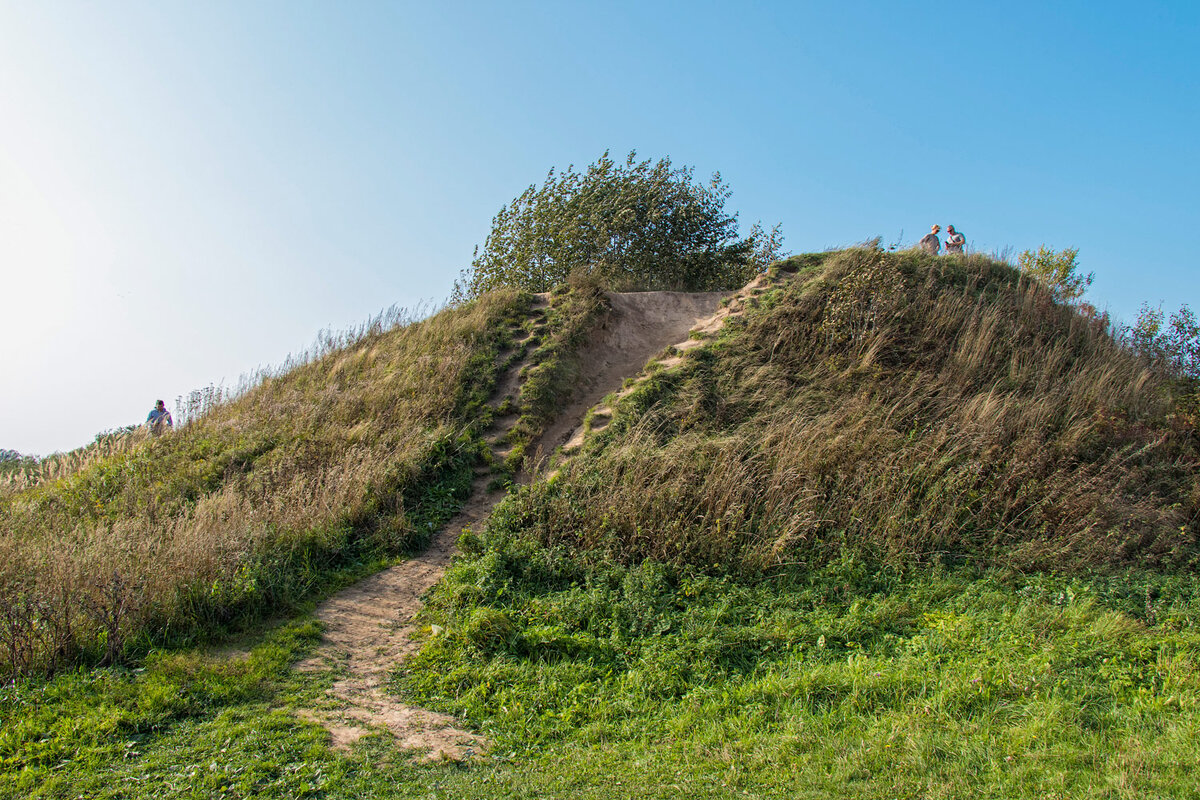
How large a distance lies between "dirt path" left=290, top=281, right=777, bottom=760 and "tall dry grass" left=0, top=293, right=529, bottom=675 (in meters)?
0.46

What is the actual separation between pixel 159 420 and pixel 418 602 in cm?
1007

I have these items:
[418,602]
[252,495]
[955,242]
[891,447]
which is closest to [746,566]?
[891,447]

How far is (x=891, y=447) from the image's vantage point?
9570mm

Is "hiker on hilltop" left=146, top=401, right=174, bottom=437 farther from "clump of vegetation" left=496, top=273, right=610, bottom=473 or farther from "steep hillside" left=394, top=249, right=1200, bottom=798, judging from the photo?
"steep hillside" left=394, top=249, right=1200, bottom=798

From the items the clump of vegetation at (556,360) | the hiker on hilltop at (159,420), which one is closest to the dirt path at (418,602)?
the clump of vegetation at (556,360)

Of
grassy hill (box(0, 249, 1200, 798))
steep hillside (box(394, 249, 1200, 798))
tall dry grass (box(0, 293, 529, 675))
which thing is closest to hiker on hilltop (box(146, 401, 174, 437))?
tall dry grass (box(0, 293, 529, 675))

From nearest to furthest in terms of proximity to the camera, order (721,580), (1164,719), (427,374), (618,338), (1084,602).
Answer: (1164,719) < (1084,602) < (721,580) < (427,374) < (618,338)

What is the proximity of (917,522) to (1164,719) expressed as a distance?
360cm

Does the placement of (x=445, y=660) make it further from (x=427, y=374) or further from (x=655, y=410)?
(x=427, y=374)

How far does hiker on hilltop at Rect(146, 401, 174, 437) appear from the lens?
1419 cm

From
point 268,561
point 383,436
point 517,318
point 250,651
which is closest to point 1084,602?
point 250,651

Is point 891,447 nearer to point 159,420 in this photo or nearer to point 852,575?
point 852,575

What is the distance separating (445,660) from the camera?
21.4ft

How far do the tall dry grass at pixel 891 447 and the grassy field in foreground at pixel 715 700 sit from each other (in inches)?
26.1
